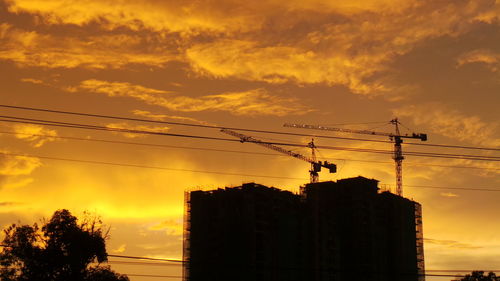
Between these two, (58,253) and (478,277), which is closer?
(58,253)

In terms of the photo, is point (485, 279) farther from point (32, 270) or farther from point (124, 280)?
point (32, 270)

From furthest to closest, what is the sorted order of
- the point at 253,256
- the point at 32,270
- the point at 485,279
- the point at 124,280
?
the point at 253,256, the point at 485,279, the point at 124,280, the point at 32,270

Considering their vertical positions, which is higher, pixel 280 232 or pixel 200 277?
pixel 280 232

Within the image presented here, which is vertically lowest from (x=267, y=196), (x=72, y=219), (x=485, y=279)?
(x=485, y=279)

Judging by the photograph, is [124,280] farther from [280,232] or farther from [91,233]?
[280,232]

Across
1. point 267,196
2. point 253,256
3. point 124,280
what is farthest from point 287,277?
point 124,280

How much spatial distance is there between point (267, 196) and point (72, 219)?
101688mm

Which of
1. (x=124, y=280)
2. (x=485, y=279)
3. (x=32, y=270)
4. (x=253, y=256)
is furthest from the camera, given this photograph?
(x=253, y=256)

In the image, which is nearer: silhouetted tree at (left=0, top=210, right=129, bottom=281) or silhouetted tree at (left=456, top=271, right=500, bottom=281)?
silhouetted tree at (left=0, top=210, right=129, bottom=281)

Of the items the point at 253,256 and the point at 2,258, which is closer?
the point at 2,258

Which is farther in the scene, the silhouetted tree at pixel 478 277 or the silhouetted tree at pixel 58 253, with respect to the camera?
the silhouetted tree at pixel 478 277

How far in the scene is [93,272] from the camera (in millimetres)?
93625

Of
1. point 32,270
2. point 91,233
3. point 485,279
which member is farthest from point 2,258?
point 485,279

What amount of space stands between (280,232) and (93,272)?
4226 inches
